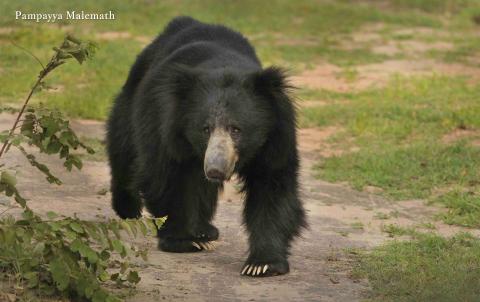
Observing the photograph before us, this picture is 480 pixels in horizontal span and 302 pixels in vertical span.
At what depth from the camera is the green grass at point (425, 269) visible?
14.1 ft

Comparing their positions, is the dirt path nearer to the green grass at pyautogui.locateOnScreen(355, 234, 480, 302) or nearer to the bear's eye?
the green grass at pyautogui.locateOnScreen(355, 234, 480, 302)

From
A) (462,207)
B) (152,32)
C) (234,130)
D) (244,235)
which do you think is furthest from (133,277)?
(152,32)

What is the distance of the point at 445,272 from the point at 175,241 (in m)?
1.39

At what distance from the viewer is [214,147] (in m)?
4.71

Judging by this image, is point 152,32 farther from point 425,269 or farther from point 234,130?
point 425,269

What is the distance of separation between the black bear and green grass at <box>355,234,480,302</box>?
465 millimetres

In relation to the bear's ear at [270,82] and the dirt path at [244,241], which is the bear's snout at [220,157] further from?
the dirt path at [244,241]

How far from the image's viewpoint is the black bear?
4883 millimetres

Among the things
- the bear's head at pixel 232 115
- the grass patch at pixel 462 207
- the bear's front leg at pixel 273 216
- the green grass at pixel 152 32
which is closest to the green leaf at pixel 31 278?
the bear's head at pixel 232 115

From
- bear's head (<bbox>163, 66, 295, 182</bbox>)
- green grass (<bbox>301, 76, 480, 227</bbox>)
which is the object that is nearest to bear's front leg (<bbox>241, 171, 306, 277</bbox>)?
bear's head (<bbox>163, 66, 295, 182</bbox>)

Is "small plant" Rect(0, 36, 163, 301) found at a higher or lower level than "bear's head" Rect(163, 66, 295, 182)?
lower

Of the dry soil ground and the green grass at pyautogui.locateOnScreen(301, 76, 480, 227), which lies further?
the green grass at pyautogui.locateOnScreen(301, 76, 480, 227)

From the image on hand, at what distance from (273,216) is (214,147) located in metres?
0.56

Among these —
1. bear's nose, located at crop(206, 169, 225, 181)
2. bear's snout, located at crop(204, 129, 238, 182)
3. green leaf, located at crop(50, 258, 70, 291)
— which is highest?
bear's snout, located at crop(204, 129, 238, 182)
